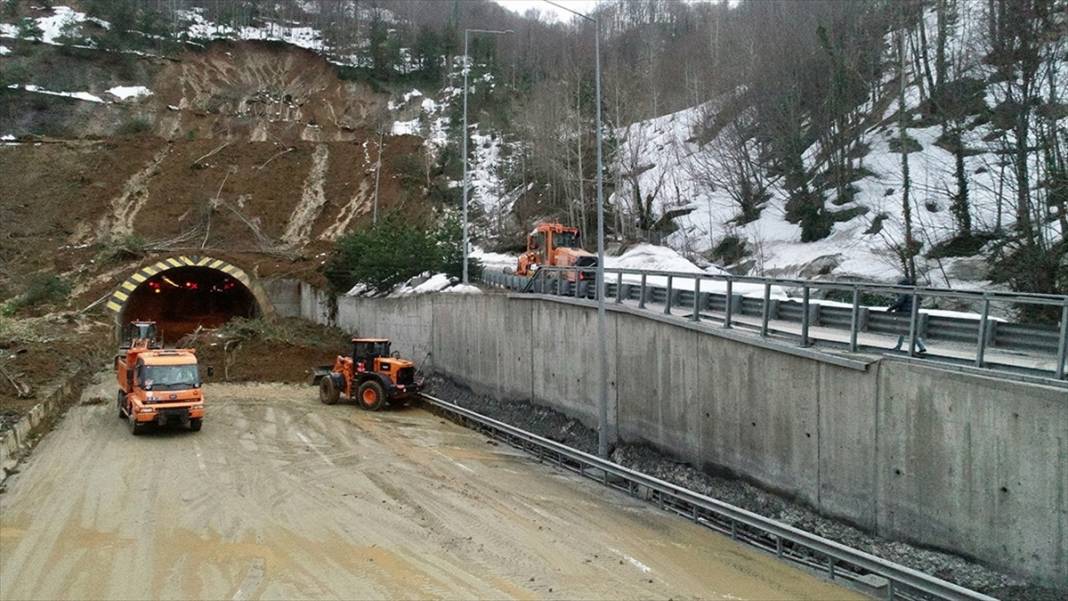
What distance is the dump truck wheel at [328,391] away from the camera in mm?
26766

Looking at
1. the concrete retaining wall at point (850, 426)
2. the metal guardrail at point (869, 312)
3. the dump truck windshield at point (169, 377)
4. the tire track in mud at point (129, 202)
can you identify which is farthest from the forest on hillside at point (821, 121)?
the tire track in mud at point (129, 202)

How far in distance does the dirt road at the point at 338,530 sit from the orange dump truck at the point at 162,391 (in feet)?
2.53

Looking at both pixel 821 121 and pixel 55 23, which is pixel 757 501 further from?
pixel 55 23

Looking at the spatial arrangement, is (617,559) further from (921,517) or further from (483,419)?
(483,419)

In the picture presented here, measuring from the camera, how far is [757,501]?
14.5m

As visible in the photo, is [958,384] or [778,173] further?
[778,173]

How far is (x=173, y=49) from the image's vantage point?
7831 centimetres

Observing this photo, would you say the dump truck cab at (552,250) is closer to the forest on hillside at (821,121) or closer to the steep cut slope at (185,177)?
the forest on hillside at (821,121)

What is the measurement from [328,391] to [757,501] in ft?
55.4

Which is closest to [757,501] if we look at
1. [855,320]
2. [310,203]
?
[855,320]

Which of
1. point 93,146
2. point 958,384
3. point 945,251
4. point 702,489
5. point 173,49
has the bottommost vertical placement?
point 702,489

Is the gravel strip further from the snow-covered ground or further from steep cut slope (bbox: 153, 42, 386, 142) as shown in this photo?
steep cut slope (bbox: 153, 42, 386, 142)

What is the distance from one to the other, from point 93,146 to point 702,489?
57.4 metres

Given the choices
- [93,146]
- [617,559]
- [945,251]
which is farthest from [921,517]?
[93,146]
